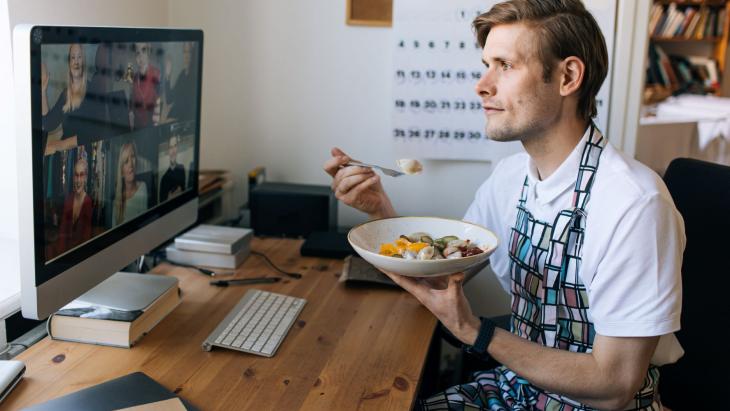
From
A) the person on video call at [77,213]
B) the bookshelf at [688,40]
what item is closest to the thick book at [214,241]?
the person on video call at [77,213]

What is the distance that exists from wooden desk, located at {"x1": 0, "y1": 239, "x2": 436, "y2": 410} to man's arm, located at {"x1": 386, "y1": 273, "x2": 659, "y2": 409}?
13 cm

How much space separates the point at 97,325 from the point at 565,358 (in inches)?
33.7

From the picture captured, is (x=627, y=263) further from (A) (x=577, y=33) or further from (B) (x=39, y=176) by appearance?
(B) (x=39, y=176)

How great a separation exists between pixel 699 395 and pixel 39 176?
1.30 m

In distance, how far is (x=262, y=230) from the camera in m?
2.03

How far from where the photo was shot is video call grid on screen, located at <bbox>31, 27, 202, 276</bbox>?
105 centimetres

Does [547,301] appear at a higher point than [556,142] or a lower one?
lower

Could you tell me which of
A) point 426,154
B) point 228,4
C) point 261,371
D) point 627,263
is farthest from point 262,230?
point 627,263

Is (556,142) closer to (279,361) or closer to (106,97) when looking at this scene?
(279,361)

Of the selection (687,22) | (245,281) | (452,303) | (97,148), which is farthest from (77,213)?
(687,22)

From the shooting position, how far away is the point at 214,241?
175cm

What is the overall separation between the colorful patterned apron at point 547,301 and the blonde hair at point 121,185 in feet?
2.38

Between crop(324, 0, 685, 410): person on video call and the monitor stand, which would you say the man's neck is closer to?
crop(324, 0, 685, 410): person on video call

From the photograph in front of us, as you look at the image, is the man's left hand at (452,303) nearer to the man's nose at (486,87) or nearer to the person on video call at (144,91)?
the man's nose at (486,87)
